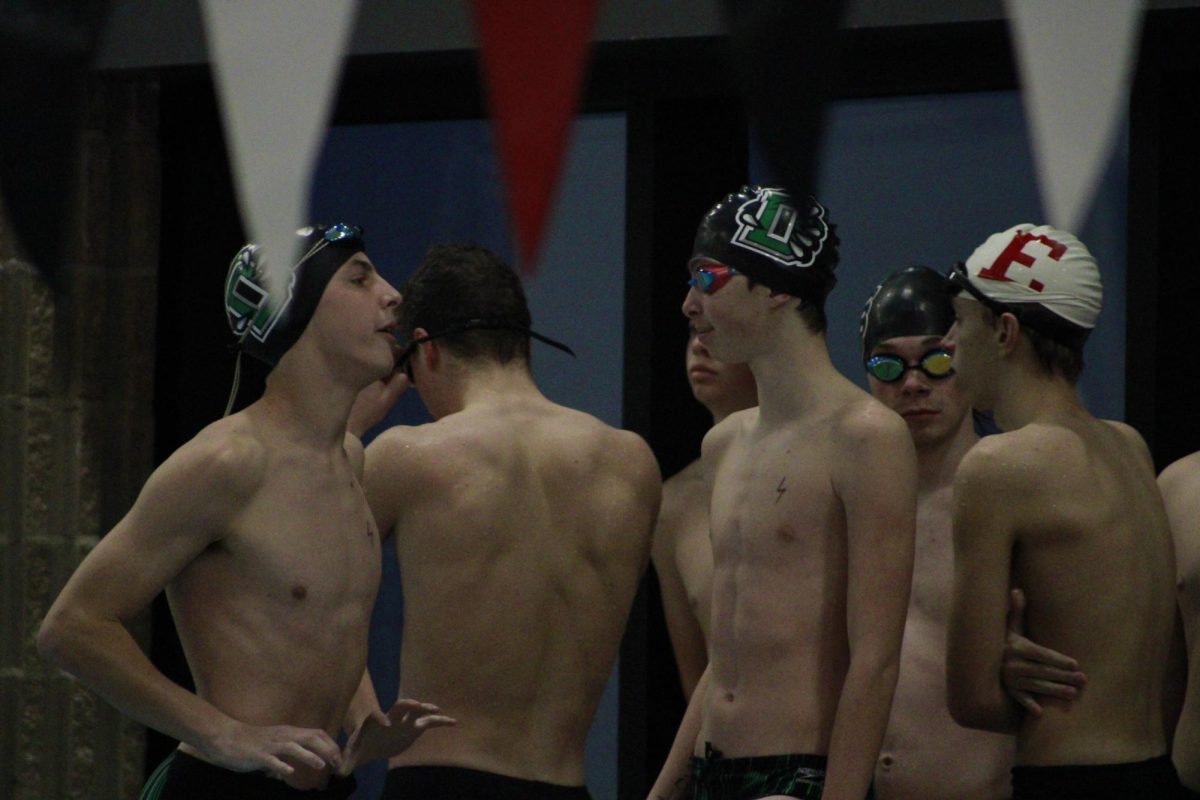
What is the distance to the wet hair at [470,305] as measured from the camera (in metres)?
4.29

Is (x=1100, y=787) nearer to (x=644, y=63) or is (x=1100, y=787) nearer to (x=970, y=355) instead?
(x=970, y=355)

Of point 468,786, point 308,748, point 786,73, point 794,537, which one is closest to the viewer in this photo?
point 786,73

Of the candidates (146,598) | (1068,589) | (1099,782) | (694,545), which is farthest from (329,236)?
(1099,782)

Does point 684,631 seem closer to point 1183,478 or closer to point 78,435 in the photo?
point 1183,478

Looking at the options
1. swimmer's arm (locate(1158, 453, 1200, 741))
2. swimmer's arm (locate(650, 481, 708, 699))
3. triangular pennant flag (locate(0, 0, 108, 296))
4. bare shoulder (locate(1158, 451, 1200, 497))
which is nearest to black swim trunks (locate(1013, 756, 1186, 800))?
swimmer's arm (locate(1158, 453, 1200, 741))

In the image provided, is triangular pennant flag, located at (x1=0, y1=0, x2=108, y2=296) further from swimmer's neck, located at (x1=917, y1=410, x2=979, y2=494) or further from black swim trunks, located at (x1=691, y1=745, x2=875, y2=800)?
swimmer's neck, located at (x1=917, y1=410, x2=979, y2=494)

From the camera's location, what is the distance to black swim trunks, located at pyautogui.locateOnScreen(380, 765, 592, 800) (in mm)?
4023

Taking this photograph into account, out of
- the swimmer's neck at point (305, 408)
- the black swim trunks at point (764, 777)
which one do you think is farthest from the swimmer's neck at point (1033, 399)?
the swimmer's neck at point (305, 408)

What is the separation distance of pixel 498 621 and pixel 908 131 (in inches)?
107

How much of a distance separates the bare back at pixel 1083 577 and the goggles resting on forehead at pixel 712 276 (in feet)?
1.98

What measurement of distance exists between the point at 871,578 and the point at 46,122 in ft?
5.66

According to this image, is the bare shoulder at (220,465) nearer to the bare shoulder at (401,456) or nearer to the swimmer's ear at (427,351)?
the bare shoulder at (401,456)

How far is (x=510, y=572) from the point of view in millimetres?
4078

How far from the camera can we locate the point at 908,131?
616cm
